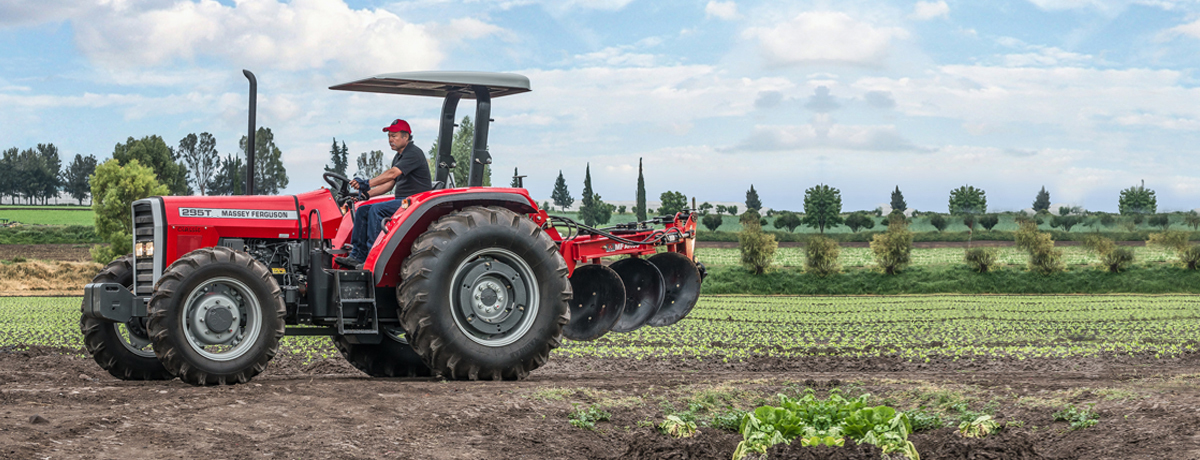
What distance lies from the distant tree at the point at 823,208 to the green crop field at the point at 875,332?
2132 centimetres

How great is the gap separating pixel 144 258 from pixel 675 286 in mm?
5439

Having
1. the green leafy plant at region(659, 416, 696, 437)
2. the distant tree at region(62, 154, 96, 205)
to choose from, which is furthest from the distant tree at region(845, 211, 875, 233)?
the distant tree at region(62, 154, 96, 205)

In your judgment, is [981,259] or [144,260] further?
[981,259]

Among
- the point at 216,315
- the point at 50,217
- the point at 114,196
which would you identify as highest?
the point at 114,196

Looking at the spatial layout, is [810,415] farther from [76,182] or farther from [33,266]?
[76,182]

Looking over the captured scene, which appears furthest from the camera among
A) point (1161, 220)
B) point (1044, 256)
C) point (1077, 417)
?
point (1161, 220)

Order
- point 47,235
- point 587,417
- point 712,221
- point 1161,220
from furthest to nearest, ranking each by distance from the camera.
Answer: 1. point 47,235
2. point 712,221
3. point 1161,220
4. point 587,417

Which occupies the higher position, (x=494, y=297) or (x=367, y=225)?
(x=367, y=225)

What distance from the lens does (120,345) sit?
28.7 ft

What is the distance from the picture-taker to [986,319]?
20719 millimetres

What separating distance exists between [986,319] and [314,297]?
16559 millimetres

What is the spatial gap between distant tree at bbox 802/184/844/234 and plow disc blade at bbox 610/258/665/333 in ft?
114

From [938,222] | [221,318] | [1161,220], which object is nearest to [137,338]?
[221,318]

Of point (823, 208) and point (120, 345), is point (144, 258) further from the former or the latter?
point (823, 208)
